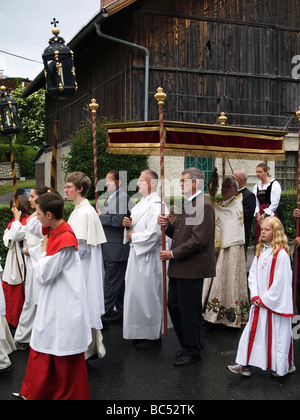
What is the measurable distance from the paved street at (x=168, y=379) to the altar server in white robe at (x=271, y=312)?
196 millimetres

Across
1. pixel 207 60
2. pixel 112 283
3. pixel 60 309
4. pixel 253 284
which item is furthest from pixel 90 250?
pixel 207 60

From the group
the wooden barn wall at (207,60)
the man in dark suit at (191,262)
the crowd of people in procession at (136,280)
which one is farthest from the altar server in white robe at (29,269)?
the wooden barn wall at (207,60)

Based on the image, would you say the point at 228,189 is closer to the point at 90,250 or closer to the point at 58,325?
the point at 90,250

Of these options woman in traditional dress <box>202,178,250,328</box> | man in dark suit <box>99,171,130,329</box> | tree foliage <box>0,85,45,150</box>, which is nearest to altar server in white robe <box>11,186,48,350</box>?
man in dark suit <box>99,171,130,329</box>

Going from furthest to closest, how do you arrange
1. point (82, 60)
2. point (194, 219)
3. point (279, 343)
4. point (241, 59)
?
point (82, 60) < point (241, 59) < point (194, 219) < point (279, 343)

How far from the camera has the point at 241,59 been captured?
57.0 feet

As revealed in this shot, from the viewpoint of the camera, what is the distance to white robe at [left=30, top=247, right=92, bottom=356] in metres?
3.83

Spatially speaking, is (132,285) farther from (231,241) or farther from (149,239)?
(231,241)

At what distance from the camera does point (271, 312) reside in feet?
15.5

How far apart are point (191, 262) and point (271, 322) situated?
3.32 feet

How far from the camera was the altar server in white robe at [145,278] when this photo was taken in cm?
570

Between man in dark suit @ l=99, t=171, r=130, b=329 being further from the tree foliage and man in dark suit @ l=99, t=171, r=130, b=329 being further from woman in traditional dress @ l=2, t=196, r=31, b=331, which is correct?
the tree foliage

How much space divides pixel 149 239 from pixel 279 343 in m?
1.86
